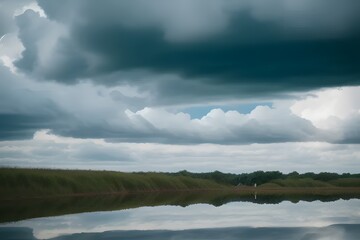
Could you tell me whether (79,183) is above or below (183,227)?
above

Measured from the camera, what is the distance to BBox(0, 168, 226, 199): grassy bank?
256 feet

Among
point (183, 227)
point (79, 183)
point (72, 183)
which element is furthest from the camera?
point (79, 183)

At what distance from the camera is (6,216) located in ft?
164

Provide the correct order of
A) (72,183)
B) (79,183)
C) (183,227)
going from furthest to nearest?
(79,183)
(72,183)
(183,227)

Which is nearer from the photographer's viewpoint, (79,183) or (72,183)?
(72,183)

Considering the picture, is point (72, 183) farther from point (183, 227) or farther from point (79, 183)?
point (183, 227)

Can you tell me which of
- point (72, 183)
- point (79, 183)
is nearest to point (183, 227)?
point (72, 183)

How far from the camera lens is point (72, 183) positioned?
307 ft

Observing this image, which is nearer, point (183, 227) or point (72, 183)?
point (183, 227)

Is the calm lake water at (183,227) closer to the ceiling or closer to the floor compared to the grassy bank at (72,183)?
closer to the floor

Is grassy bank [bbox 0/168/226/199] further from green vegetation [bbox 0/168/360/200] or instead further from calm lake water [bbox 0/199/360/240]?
calm lake water [bbox 0/199/360/240]

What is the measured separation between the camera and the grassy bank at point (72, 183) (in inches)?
3076

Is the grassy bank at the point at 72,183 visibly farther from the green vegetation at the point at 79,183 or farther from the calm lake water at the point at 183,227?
the calm lake water at the point at 183,227

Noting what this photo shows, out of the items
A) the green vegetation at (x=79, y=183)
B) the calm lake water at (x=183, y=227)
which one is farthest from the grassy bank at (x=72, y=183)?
the calm lake water at (x=183, y=227)
